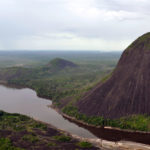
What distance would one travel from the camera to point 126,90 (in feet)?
206

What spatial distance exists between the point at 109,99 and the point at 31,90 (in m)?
62.3

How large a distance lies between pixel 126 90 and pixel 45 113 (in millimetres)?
30221

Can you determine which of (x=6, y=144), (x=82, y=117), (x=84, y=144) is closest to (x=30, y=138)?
(x=6, y=144)

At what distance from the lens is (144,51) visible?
69.1 m

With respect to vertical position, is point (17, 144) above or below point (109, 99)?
below

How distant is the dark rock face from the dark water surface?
6.14 meters

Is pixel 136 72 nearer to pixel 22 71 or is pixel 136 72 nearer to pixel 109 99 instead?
pixel 109 99

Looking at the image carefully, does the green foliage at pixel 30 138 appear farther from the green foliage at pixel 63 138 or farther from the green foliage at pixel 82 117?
the green foliage at pixel 82 117

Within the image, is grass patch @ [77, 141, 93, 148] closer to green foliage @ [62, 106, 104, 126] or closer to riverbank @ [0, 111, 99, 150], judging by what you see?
riverbank @ [0, 111, 99, 150]

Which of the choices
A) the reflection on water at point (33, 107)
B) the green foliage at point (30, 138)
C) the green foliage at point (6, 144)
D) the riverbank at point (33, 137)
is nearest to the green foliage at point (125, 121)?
the reflection on water at point (33, 107)

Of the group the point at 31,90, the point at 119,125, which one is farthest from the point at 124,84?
the point at 31,90

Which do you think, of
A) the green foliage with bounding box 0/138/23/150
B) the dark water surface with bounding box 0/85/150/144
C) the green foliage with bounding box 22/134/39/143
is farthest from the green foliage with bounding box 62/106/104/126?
the green foliage with bounding box 0/138/23/150

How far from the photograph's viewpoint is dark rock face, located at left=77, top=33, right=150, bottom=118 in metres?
58.4

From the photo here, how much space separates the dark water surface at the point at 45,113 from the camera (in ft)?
166
